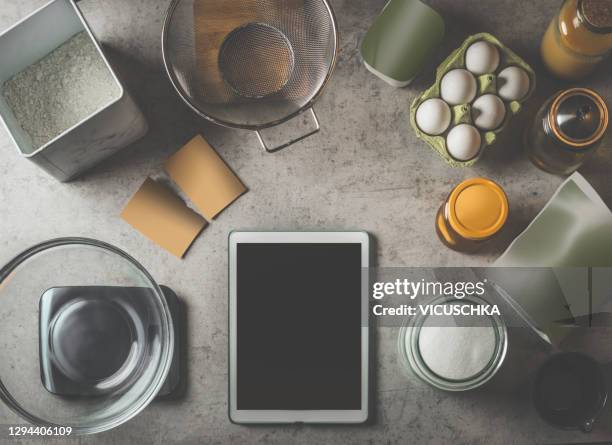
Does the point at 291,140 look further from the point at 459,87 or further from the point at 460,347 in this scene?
the point at 460,347

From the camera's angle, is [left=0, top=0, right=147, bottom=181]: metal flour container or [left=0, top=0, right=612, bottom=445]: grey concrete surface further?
[left=0, top=0, right=612, bottom=445]: grey concrete surface

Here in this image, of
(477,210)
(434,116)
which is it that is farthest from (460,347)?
(434,116)

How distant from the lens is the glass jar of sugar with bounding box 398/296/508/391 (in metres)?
0.68

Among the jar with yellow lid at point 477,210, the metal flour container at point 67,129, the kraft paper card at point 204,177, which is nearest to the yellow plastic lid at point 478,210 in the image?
the jar with yellow lid at point 477,210

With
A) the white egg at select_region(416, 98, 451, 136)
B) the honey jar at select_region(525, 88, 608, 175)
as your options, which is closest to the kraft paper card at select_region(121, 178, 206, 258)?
the white egg at select_region(416, 98, 451, 136)

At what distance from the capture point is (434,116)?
67cm

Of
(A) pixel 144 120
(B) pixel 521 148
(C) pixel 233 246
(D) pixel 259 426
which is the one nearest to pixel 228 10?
(A) pixel 144 120

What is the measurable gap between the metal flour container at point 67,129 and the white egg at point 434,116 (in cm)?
31

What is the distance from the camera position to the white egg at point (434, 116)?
668mm

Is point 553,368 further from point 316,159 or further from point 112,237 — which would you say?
point 112,237

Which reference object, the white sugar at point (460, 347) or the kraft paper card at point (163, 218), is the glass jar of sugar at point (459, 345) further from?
the kraft paper card at point (163, 218)

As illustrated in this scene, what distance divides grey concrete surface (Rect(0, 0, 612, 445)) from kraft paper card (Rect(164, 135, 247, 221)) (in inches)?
0.5

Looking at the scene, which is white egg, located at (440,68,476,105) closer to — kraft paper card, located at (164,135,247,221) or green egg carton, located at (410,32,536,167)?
green egg carton, located at (410,32,536,167)

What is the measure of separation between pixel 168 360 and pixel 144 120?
271 millimetres
